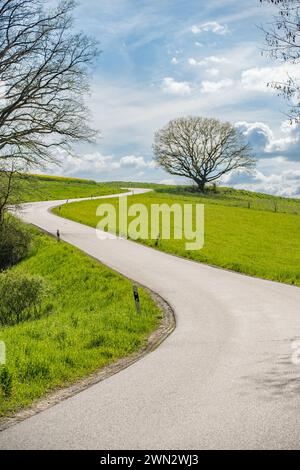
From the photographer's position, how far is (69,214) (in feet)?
162

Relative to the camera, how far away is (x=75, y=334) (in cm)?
1220

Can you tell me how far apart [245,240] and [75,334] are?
26.2 meters

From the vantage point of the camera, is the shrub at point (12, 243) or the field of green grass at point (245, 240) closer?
the field of green grass at point (245, 240)

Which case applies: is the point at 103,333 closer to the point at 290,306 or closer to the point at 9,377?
the point at 9,377

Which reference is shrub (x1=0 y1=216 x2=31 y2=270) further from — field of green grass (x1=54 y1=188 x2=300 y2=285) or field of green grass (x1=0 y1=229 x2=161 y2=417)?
field of green grass (x1=0 y1=229 x2=161 y2=417)

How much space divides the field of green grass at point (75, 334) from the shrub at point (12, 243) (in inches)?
327

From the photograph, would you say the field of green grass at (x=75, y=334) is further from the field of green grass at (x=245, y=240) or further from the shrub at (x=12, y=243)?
the shrub at (x=12, y=243)

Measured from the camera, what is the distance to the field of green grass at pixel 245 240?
24.5 metres

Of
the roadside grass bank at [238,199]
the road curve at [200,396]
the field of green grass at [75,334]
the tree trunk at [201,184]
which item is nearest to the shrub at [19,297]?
the field of green grass at [75,334]

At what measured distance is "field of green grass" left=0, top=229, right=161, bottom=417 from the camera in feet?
29.8

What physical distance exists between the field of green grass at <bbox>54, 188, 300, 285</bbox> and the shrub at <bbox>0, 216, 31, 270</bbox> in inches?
305

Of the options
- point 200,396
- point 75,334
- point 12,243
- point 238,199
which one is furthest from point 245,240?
point 238,199

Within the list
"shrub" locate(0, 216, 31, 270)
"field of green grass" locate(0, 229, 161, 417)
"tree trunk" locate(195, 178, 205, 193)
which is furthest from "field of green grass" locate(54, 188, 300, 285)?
"tree trunk" locate(195, 178, 205, 193)
